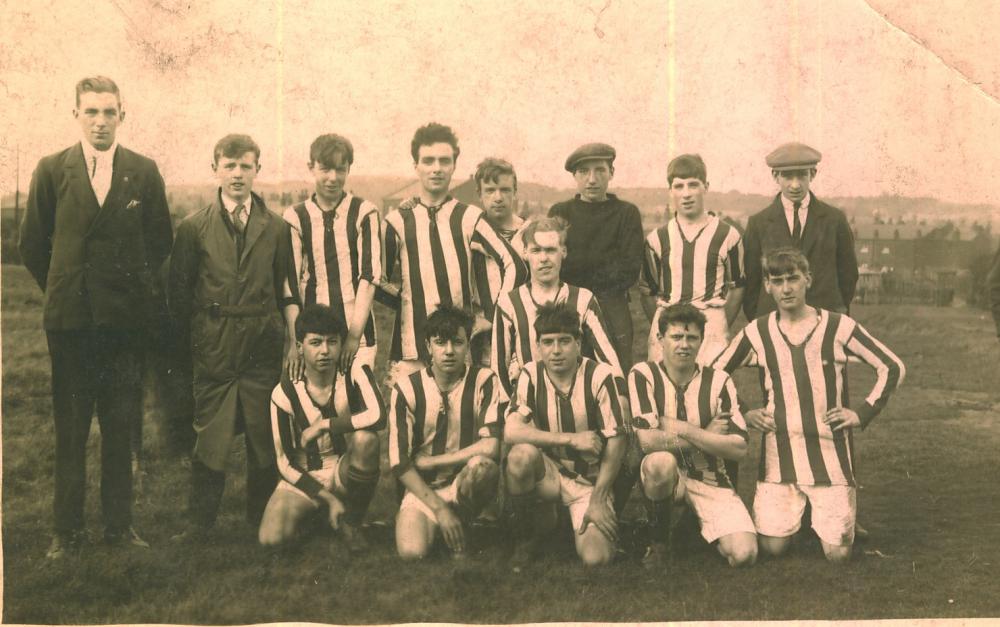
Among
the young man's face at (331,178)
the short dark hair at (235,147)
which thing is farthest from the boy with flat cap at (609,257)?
the short dark hair at (235,147)

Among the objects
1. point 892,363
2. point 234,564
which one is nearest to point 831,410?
point 892,363

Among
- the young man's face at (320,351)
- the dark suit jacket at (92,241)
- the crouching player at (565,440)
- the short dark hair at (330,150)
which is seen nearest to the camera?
the crouching player at (565,440)

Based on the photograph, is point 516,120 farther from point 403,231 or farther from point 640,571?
point 640,571

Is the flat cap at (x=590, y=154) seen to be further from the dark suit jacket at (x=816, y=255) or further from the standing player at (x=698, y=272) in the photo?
the dark suit jacket at (x=816, y=255)

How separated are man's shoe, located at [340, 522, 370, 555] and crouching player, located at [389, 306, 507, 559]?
0.14 metres

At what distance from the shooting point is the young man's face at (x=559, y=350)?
3533 millimetres

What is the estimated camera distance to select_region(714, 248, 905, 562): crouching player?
3.69 m

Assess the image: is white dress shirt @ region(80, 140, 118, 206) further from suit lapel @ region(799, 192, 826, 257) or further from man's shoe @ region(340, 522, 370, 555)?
suit lapel @ region(799, 192, 826, 257)

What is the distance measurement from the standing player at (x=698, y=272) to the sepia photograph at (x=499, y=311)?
0.01 m

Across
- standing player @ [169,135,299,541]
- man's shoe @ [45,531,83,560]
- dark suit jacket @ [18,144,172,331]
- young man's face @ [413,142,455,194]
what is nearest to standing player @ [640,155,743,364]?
young man's face @ [413,142,455,194]

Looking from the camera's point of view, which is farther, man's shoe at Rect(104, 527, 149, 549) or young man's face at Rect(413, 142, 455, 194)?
young man's face at Rect(413, 142, 455, 194)

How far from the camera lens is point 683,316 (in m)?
3.62

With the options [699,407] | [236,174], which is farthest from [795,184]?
[236,174]

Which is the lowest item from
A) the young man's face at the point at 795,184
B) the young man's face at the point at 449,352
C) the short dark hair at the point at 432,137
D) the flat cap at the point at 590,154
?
the young man's face at the point at 449,352
